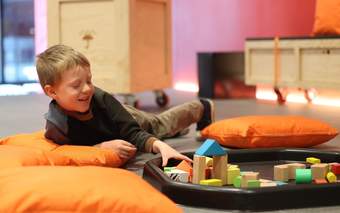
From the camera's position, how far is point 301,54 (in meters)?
3.22

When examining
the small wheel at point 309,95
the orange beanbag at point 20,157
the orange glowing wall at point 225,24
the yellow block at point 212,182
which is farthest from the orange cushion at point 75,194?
the orange glowing wall at point 225,24

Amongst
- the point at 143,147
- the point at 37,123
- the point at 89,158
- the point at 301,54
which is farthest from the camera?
the point at 301,54

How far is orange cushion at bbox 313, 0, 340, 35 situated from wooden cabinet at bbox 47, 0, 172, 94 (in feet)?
2.98

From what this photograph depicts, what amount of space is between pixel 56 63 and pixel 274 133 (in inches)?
28.4

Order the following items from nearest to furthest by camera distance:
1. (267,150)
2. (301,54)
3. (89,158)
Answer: (89,158) → (267,150) → (301,54)

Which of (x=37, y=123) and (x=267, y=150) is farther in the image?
(x=37, y=123)

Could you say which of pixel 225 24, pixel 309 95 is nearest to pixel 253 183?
pixel 309 95

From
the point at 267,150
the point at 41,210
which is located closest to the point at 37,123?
the point at 267,150

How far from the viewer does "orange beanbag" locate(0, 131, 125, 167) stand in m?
1.16

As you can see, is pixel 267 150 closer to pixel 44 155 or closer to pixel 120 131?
pixel 120 131

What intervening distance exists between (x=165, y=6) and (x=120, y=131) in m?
1.77

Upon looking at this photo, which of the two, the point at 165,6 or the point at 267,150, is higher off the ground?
the point at 165,6

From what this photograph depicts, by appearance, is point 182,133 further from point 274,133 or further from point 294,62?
point 294,62

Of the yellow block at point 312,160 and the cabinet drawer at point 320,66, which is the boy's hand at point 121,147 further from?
the cabinet drawer at point 320,66
